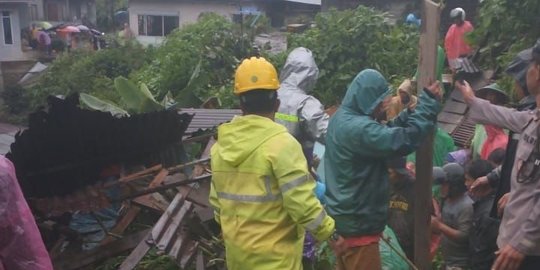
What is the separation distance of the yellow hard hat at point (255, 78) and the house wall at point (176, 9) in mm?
22802

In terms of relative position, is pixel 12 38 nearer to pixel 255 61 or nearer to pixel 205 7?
pixel 205 7

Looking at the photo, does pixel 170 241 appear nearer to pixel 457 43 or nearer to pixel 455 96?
pixel 455 96

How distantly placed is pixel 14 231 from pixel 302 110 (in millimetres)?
3985

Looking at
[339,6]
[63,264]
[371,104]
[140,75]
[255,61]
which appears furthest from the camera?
[339,6]

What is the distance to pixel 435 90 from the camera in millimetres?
3705

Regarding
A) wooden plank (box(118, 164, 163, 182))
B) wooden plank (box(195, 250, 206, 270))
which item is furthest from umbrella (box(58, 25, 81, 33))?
wooden plank (box(195, 250, 206, 270))

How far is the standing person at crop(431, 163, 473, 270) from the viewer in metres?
4.44

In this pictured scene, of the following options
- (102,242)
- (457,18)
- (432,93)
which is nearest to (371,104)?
(432,93)

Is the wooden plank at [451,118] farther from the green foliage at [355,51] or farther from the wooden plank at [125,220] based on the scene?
the wooden plank at [125,220]

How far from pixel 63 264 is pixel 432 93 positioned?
304cm

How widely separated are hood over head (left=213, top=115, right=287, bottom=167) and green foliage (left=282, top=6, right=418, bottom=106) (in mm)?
5468

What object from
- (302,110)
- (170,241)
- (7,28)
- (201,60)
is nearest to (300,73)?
(302,110)

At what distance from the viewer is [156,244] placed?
4.32m

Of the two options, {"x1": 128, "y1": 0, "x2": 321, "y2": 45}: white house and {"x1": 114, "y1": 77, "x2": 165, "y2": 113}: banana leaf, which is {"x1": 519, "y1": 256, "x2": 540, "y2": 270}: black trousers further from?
{"x1": 128, "y1": 0, "x2": 321, "y2": 45}: white house
